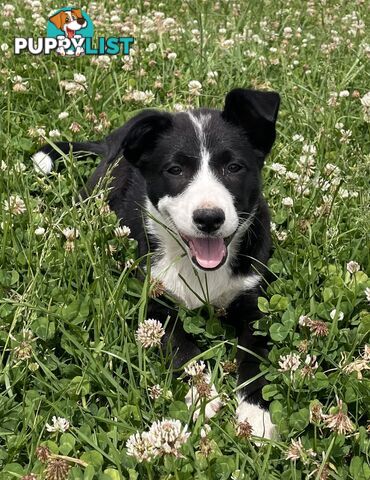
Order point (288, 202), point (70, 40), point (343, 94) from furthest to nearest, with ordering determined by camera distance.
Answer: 1. point (70, 40)
2. point (343, 94)
3. point (288, 202)

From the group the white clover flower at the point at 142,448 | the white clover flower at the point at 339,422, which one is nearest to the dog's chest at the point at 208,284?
the white clover flower at the point at 339,422

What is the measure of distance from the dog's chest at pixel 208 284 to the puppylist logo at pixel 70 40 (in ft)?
10.3

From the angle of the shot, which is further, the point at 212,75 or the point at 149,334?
the point at 212,75

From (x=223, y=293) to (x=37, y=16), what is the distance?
4336 mm

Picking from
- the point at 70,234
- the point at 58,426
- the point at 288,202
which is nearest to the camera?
the point at 58,426

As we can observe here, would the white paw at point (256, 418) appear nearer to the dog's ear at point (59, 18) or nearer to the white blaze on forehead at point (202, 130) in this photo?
the white blaze on forehead at point (202, 130)

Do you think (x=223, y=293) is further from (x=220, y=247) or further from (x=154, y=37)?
(x=154, y=37)

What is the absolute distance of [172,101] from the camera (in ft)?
17.1

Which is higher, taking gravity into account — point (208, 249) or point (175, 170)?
point (175, 170)

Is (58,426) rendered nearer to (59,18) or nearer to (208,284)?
(208,284)

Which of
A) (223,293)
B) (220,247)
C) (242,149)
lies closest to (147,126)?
(242,149)

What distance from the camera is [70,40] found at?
20.1 feet

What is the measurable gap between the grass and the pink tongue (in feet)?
0.79

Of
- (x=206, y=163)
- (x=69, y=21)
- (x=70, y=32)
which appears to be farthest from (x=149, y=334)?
(x=69, y=21)
